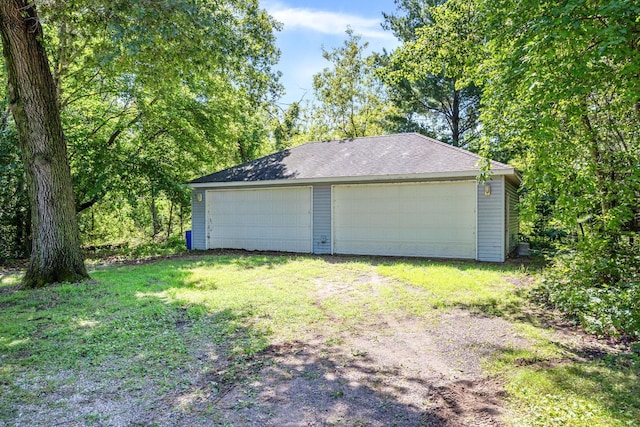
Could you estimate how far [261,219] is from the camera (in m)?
11.6

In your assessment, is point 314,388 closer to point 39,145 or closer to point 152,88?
point 39,145

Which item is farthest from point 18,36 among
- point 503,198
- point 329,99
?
point 329,99

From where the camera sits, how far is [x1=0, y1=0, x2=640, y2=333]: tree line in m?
3.86

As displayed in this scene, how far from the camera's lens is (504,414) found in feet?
8.12

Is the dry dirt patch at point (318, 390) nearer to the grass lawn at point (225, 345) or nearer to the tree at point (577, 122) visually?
the grass lawn at point (225, 345)

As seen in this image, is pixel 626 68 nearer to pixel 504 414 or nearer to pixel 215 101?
pixel 504 414

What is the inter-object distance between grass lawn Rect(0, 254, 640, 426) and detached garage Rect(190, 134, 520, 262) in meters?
2.50

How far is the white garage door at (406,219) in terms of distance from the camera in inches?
363

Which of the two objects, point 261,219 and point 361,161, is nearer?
point 361,161

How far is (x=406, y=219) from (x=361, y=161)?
2.19 meters

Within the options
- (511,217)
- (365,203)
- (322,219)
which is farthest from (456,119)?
(322,219)

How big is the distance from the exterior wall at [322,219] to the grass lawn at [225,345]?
3.74m

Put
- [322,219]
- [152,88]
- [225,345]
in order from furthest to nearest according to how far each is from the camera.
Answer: [322,219]
[152,88]
[225,345]

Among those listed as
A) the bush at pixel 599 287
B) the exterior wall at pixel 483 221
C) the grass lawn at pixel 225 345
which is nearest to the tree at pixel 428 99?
the exterior wall at pixel 483 221
